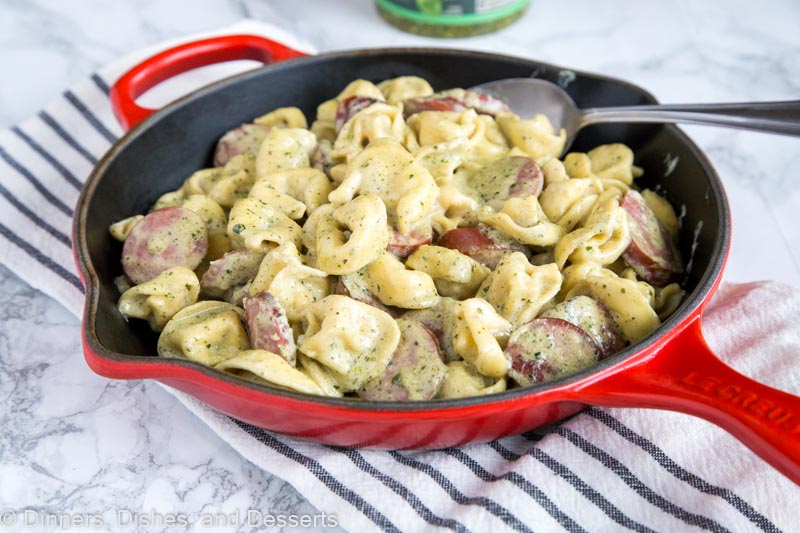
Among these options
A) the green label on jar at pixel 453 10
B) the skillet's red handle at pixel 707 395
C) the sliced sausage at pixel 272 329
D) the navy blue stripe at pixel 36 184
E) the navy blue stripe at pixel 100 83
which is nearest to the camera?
the skillet's red handle at pixel 707 395

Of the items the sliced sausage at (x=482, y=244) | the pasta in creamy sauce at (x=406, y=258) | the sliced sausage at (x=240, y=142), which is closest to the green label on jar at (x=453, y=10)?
the pasta in creamy sauce at (x=406, y=258)

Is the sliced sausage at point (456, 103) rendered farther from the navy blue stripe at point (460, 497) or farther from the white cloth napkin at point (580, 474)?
the navy blue stripe at point (460, 497)

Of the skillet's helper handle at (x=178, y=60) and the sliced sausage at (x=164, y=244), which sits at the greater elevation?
the skillet's helper handle at (x=178, y=60)

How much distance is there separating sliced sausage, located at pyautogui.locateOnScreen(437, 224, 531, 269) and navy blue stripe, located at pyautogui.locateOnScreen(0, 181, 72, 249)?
1.03 meters

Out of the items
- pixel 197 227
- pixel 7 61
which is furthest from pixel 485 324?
pixel 7 61

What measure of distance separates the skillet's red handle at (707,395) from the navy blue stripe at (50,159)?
1.66 m

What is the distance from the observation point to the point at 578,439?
5.37 ft

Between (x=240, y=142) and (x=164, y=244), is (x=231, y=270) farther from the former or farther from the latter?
(x=240, y=142)

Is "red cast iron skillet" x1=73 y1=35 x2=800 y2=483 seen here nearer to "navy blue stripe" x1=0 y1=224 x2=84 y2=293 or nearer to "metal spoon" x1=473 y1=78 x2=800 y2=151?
"metal spoon" x1=473 y1=78 x2=800 y2=151

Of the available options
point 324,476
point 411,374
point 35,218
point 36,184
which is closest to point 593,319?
point 411,374

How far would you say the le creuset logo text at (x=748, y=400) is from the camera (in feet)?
4.29

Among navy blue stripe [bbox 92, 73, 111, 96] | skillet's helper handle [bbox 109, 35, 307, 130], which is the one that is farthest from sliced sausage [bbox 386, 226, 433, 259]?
navy blue stripe [bbox 92, 73, 111, 96]

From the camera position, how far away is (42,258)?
2158 mm

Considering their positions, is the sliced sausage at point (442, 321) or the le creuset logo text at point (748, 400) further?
the sliced sausage at point (442, 321)
